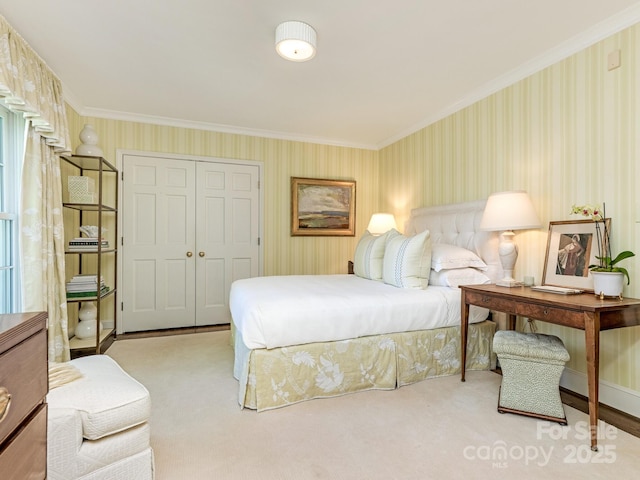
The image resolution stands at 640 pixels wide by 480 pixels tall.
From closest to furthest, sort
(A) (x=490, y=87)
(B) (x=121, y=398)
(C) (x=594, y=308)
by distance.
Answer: (B) (x=121, y=398)
(C) (x=594, y=308)
(A) (x=490, y=87)

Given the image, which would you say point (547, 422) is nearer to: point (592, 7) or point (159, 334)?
point (592, 7)

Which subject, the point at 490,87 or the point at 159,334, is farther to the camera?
the point at 159,334

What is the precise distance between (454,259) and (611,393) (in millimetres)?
1289

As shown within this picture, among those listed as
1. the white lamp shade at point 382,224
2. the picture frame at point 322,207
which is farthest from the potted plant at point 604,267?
the picture frame at point 322,207

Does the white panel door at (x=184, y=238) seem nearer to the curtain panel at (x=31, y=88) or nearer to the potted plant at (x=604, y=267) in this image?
the curtain panel at (x=31, y=88)

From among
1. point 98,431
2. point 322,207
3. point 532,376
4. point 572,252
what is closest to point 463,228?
point 572,252

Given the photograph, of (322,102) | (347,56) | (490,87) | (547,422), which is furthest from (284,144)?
(547,422)

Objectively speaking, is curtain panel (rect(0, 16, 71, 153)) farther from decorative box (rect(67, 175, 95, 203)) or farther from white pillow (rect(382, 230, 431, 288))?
white pillow (rect(382, 230, 431, 288))

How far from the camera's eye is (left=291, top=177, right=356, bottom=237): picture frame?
4555 millimetres

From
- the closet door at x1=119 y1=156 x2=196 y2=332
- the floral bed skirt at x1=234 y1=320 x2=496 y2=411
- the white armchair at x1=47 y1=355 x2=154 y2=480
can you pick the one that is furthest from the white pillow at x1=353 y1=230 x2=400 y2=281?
the white armchair at x1=47 y1=355 x2=154 y2=480

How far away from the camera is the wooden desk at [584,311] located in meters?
1.71

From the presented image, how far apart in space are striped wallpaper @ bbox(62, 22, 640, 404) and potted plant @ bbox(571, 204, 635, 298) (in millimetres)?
70

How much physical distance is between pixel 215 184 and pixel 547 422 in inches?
153

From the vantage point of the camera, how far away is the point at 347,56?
2.55 meters
